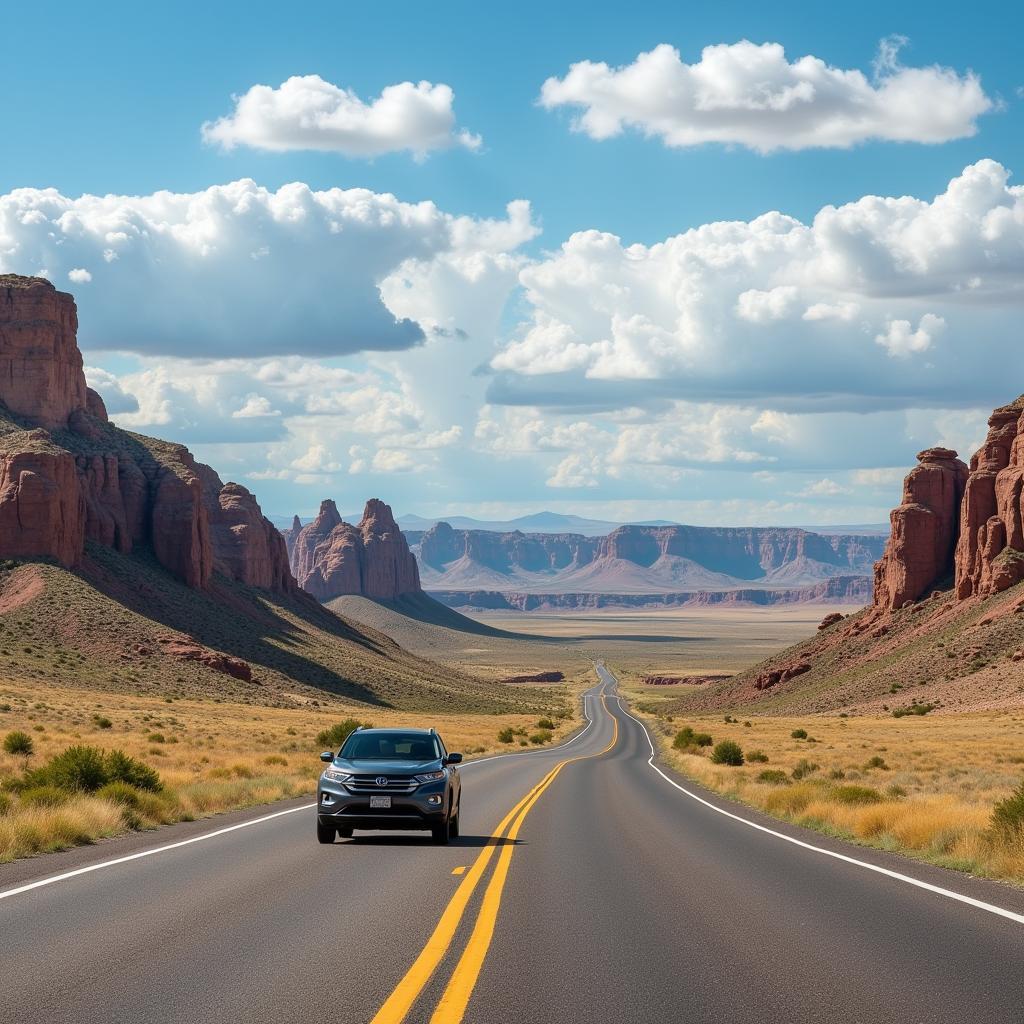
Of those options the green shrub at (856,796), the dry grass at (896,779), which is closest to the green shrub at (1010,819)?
the dry grass at (896,779)

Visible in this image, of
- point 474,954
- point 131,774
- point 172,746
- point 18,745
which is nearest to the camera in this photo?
point 474,954

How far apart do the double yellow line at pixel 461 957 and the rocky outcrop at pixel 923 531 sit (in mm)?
107809

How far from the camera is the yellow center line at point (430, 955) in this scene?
8.09 metres

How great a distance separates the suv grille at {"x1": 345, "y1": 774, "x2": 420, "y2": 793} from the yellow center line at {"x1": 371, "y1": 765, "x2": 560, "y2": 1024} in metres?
2.06

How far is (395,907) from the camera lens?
12359 mm

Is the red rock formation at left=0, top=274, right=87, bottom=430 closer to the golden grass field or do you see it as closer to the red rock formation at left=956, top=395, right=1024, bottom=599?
the golden grass field

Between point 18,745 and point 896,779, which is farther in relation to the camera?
point 18,745

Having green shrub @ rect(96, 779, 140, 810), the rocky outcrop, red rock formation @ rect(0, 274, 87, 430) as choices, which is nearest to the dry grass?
green shrub @ rect(96, 779, 140, 810)

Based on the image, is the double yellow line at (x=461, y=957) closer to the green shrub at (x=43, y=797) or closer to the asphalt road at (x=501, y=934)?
the asphalt road at (x=501, y=934)

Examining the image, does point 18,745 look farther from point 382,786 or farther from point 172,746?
point 382,786

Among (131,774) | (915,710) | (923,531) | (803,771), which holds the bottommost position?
(915,710)

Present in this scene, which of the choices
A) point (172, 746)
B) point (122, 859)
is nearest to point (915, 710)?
point (172, 746)

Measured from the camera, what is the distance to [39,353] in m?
114

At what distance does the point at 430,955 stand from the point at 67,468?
99.5m
